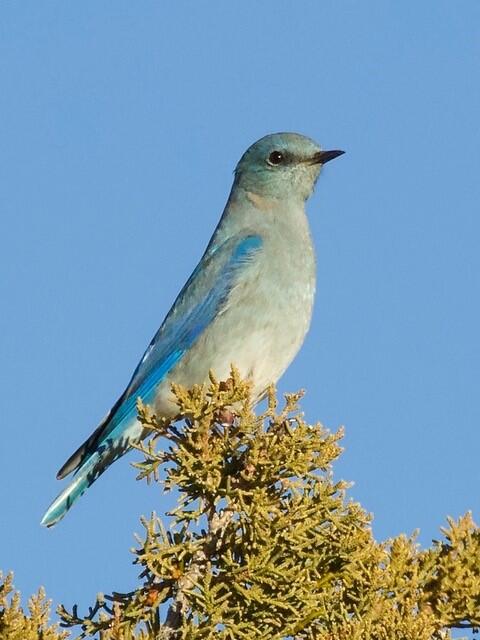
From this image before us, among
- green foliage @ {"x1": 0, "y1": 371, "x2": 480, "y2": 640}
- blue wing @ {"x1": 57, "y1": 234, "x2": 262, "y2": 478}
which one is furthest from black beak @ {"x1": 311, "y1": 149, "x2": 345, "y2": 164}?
green foliage @ {"x1": 0, "y1": 371, "x2": 480, "y2": 640}

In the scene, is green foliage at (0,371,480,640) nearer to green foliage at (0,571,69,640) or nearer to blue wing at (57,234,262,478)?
green foliage at (0,571,69,640)

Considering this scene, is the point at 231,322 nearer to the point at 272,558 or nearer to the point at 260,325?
the point at 260,325

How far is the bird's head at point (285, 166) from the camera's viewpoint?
28.0 ft

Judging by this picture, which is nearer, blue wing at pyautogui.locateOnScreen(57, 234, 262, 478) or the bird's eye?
blue wing at pyautogui.locateOnScreen(57, 234, 262, 478)

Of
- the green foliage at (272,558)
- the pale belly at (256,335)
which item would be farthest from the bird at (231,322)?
the green foliage at (272,558)

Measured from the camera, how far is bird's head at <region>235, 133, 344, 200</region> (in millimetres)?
8547

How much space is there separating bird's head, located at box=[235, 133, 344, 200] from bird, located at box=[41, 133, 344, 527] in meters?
0.02

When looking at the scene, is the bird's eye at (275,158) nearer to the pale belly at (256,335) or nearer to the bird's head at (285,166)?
the bird's head at (285,166)

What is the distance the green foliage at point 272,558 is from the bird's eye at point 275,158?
397cm

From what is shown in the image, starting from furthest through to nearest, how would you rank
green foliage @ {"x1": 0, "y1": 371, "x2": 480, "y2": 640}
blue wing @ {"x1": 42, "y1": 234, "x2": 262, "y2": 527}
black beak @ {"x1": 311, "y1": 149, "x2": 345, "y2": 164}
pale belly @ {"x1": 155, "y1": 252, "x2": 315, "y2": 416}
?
black beak @ {"x1": 311, "y1": 149, "x2": 345, "y2": 164}, pale belly @ {"x1": 155, "y1": 252, "x2": 315, "y2": 416}, blue wing @ {"x1": 42, "y1": 234, "x2": 262, "y2": 527}, green foliage @ {"x1": 0, "y1": 371, "x2": 480, "y2": 640}

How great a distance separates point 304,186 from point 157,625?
188 inches

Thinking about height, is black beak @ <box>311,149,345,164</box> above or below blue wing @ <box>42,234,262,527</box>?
above

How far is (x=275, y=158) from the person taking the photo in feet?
28.6

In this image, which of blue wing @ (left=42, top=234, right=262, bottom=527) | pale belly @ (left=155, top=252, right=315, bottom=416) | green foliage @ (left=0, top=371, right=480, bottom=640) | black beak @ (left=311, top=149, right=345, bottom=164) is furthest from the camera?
black beak @ (left=311, top=149, right=345, bottom=164)
